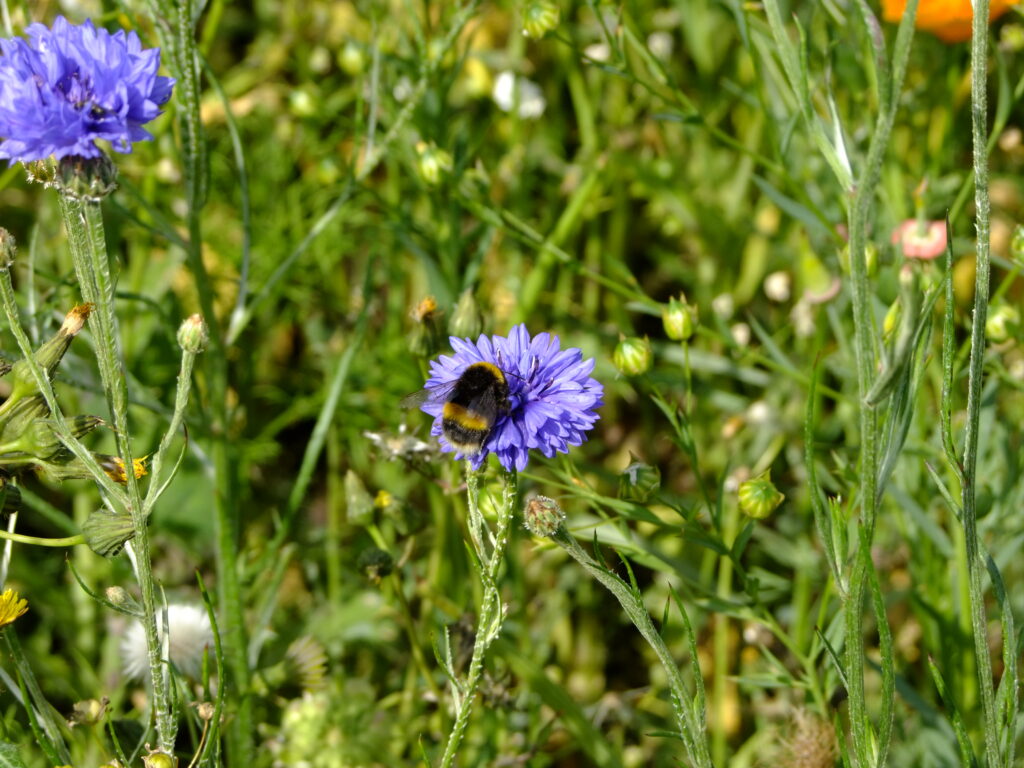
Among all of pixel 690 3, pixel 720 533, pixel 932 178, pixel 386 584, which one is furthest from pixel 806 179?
pixel 386 584

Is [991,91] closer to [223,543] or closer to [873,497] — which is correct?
[873,497]

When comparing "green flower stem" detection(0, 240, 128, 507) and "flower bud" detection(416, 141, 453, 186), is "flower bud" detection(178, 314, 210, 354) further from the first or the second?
"flower bud" detection(416, 141, 453, 186)

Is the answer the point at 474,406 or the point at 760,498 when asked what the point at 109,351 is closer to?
the point at 474,406

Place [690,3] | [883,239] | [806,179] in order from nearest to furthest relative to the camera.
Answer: [883,239] < [806,179] < [690,3]

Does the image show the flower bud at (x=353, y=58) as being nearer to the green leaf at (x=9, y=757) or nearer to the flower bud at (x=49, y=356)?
the flower bud at (x=49, y=356)

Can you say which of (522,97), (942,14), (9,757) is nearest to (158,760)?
(9,757)

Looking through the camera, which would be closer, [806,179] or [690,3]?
[806,179]

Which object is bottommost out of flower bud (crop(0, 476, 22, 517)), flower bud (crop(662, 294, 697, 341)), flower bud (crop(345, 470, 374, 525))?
flower bud (crop(0, 476, 22, 517))

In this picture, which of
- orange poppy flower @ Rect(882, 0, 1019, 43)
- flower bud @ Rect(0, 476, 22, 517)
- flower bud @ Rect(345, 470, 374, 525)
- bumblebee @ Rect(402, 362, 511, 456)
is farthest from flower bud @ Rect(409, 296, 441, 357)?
orange poppy flower @ Rect(882, 0, 1019, 43)
